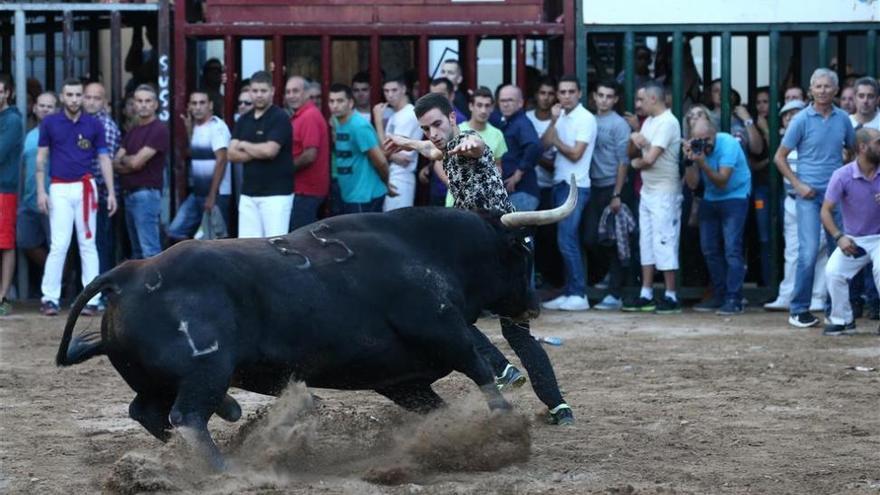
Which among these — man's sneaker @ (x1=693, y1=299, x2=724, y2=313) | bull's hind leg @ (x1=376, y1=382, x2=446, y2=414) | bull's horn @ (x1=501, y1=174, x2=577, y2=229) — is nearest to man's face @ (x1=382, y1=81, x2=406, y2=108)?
man's sneaker @ (x1=693, y1=299, x2=724, y2=313)

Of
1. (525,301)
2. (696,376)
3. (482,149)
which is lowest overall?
(696,376)

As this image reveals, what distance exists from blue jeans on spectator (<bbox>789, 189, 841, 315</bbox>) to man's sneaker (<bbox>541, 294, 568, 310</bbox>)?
190cm

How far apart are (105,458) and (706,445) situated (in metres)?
2.71

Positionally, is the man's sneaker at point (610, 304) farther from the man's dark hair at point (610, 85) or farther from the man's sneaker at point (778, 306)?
the man's dark hair at point (610, 85)

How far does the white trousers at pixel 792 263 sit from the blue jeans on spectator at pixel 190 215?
467cm

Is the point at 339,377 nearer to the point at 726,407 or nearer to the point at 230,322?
the point at 230,322

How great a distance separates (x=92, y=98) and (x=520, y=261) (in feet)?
21.1

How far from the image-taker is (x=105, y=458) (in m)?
6.76

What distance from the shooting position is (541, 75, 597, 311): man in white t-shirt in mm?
12406

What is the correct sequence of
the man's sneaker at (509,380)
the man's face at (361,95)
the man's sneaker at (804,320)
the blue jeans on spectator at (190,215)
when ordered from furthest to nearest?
the man's face at (361,95) → the blue jeans on spectator at (190,215) → the man's sneaker at (804,320) → the man's sneaker at (509,380)

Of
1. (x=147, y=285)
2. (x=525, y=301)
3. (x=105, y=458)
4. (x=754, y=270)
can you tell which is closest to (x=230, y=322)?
(x=147, y=285)

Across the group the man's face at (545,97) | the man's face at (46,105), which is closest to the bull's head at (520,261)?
the man's face at (545,97)

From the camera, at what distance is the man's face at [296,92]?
40.3ft

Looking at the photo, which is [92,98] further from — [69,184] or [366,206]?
[366,206]
